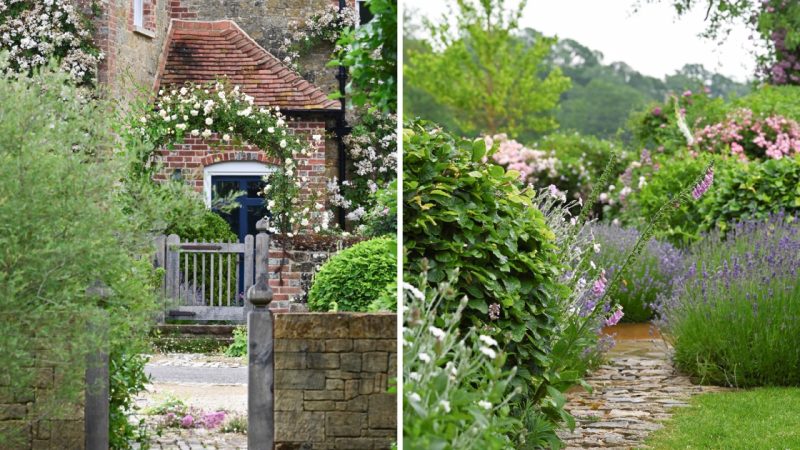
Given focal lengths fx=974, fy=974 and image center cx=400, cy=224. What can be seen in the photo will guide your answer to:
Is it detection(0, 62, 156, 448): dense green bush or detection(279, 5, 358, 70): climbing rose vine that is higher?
detection(279, 5, 358, 70): climbing rose vine

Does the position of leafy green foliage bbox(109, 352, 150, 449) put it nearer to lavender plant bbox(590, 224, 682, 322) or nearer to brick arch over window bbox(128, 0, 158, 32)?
brick arch over window bbox(128, 0, 158, 32)

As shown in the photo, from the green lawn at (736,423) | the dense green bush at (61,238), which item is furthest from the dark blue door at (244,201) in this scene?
the green lawn at (736,423)

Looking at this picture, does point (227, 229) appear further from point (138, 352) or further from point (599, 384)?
point (599, 384)

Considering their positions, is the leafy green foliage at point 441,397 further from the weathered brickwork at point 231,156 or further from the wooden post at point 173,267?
the wooden post at point 173,267

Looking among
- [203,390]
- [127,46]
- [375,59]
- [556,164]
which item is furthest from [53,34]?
[556,164]

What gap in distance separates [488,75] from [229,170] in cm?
1355

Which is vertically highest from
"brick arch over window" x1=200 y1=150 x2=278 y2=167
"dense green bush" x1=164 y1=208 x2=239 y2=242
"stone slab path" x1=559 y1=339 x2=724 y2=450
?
"brick arch over window" x1=200 y1=150 x2=278 y2=167

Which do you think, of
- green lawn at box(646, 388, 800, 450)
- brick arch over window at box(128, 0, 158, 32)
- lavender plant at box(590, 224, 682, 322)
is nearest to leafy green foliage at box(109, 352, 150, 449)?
brick arch over window at box(128, 0, 158, 32)

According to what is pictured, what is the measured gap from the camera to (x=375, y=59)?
3395 millimetres

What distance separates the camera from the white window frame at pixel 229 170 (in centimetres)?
359

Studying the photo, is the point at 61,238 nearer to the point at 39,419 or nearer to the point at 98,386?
the point at 98,386

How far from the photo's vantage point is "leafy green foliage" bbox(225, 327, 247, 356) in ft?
12.3

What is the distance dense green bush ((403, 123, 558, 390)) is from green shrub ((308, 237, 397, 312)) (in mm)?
106

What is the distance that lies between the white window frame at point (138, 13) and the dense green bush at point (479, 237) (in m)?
1.10
